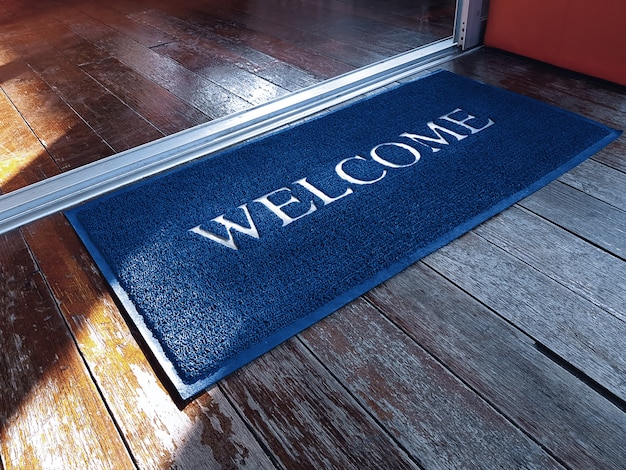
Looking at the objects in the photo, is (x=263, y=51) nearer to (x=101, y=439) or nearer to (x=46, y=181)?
(x=46, y=181)

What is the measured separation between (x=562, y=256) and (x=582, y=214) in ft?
0.66

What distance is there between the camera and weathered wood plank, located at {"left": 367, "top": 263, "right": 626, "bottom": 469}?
3.11 feet

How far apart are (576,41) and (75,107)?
203cm

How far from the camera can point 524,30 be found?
228 centimetres

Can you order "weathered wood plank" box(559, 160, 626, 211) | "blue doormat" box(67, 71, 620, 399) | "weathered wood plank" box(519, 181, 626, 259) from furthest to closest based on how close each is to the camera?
"weathered wood plank" box(559, 160, 626, 211) → "weathered wood plank" box(519, 181, 626, 259) → "blue doormat" box(67, 71, 620, 399)

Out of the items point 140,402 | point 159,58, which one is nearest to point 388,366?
point 140,402

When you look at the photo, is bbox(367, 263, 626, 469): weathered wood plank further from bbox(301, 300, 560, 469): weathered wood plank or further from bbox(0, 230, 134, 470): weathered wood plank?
bbox(0, 230, 134, 470): weathered wood plank

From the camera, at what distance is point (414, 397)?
1.04 m

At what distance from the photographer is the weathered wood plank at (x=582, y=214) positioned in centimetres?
138

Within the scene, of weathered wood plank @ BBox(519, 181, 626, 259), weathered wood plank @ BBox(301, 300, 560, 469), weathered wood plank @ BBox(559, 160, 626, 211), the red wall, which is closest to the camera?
weathered wood plank @ BBox(301, 300, 560, 469)

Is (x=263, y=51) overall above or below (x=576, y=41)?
below

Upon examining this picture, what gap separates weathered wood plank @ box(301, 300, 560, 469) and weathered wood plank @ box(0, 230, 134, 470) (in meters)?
0.45

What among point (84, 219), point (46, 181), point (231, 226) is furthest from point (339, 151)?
point (46, 181)

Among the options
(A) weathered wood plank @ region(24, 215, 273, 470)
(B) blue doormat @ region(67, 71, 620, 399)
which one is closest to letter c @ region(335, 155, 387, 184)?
(B) blue doormat @ region(67, 71, 620, 399)
